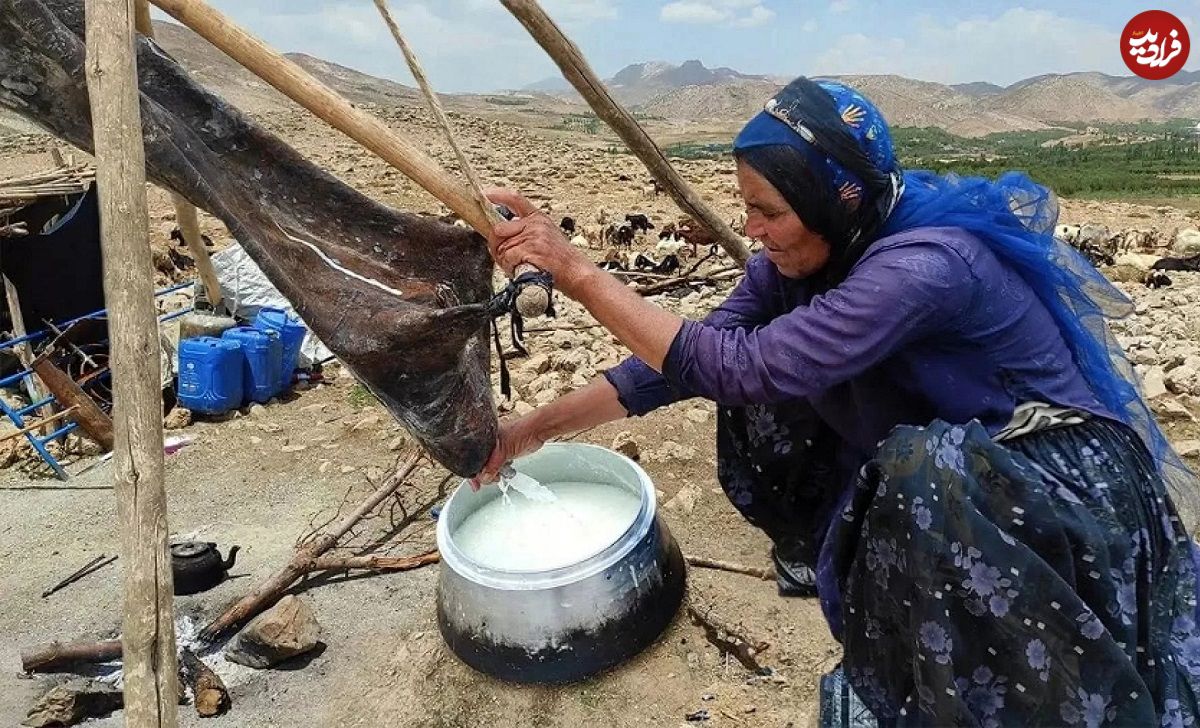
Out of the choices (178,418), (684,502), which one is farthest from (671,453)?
(178,418)

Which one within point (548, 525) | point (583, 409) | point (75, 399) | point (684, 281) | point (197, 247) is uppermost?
point (583, 409)

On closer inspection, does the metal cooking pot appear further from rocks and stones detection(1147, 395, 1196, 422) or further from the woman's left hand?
rocks and stones detection(1147, 395, 1196, 422)

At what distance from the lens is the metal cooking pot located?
8.43 ft

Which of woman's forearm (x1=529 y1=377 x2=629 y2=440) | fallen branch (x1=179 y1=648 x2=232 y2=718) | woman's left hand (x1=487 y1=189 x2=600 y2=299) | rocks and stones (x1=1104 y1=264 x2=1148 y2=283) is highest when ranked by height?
woman's left hand (x1=487 y1=189 x2=600 y2=299)

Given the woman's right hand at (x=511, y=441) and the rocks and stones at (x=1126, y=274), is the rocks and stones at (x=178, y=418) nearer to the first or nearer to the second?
the woman's right hand at (x=511, y=441)

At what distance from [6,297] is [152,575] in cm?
488

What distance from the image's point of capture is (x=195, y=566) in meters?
3.40

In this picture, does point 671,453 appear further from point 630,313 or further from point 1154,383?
point 1154,383

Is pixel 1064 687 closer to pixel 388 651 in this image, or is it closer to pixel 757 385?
pixel 757 385

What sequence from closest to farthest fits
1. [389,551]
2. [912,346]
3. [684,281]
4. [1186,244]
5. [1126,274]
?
[912,346], [389,551], [684,281], [1126,274], [1186,244]

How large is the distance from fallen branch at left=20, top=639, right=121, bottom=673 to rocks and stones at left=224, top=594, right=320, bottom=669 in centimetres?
41

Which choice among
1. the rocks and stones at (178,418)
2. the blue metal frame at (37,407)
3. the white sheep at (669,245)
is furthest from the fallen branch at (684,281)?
the blue metal frame at (37,407)

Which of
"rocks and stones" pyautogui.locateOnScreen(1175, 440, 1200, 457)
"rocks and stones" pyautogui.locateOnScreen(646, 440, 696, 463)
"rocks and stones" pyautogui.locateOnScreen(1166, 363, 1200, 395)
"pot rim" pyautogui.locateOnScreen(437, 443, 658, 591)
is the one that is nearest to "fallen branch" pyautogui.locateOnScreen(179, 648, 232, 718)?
"pot rim" pyautogui.locateOnScreen(437, 443, 658, 591)

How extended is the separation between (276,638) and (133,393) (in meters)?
1.62
